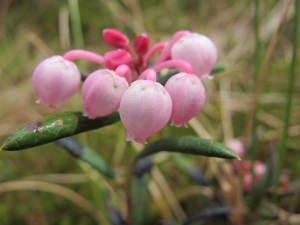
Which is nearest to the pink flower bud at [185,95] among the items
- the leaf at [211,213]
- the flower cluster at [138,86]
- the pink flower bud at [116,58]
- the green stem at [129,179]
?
the flower cluster at [138,86]

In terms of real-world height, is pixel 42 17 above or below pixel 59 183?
above

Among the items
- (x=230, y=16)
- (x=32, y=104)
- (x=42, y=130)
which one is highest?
(x=42, y=130)

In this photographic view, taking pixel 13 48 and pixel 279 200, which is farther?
pixel 13 48

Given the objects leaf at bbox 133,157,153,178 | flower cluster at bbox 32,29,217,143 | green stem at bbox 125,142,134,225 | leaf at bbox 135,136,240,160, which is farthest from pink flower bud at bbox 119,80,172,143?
leaf at bbox 133,157,153,178

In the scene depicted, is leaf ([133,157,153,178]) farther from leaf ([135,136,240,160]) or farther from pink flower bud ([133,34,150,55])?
pink flower bud ([133,34,150,55])

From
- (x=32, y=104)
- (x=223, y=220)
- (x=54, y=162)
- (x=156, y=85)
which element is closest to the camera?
(x=156, y=85)

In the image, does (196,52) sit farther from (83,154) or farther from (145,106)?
(83,154)

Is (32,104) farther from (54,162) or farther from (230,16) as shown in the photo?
(230,16)

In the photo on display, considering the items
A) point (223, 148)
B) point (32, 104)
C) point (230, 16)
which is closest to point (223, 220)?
point (223, 148)
